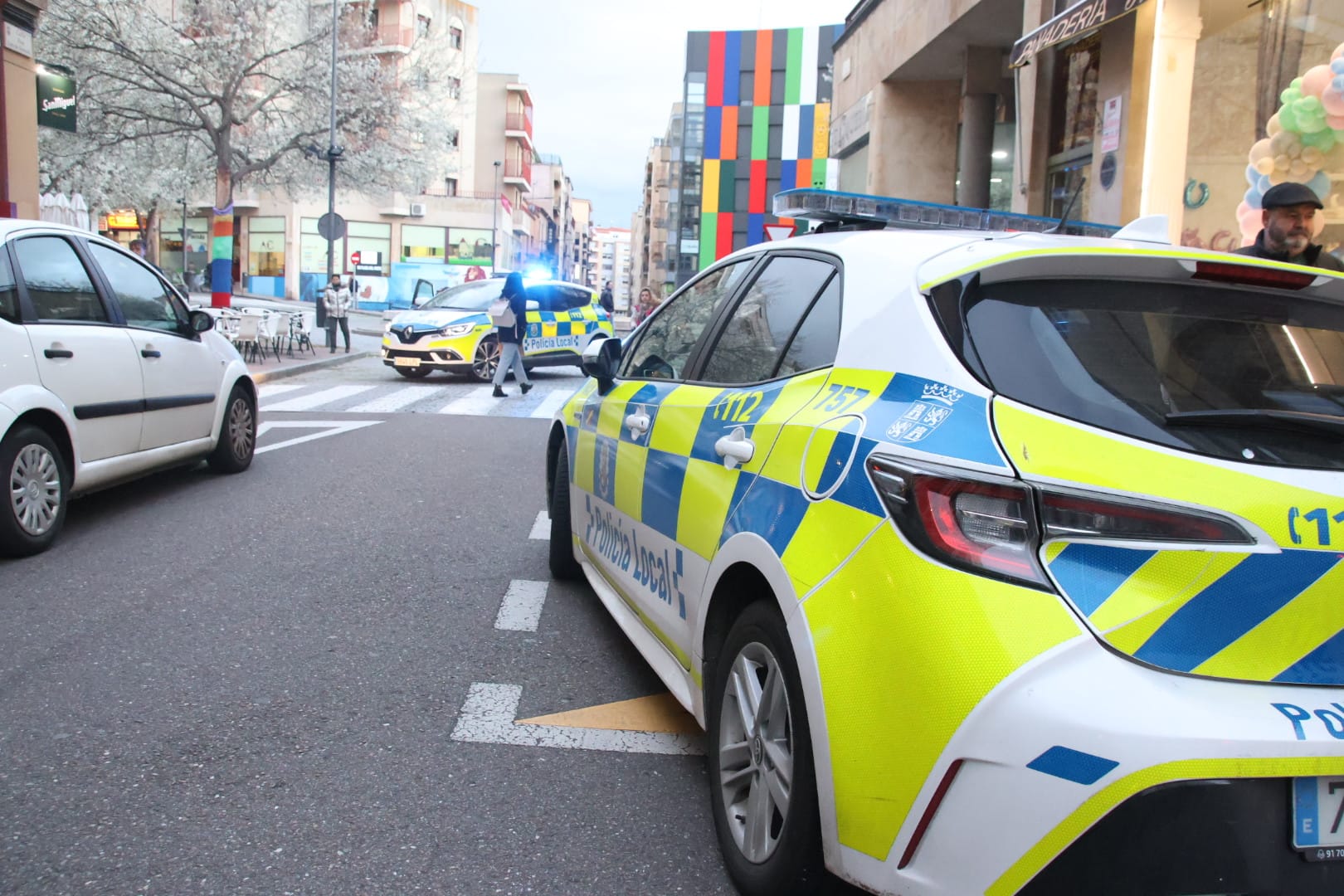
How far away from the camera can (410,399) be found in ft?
45.8

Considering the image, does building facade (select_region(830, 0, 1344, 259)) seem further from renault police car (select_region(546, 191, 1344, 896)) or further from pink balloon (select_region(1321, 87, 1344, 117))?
renault police car (select_region(546, 191, 1344, 896))

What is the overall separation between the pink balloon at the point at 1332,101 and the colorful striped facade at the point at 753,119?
52155mm

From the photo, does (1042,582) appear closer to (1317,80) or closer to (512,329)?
(1317,80)

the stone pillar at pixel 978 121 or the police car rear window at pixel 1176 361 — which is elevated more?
the stone pillar at pixel 978 121

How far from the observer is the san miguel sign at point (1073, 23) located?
28.6 feet

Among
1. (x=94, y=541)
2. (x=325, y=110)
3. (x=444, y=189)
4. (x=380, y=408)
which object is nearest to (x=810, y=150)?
(x=444, y=189)

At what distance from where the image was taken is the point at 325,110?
26.3 meters

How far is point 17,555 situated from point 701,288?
374 centimetres

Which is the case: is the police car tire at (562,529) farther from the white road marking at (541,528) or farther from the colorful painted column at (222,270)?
the colorful painted column at (222,270)

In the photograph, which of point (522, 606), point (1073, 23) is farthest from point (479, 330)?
point (522, 606)

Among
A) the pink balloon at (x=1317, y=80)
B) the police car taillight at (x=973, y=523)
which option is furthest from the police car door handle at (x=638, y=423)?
the pink balloon at (x=1317, y=80)

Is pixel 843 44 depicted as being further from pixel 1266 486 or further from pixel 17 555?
pixel 1266 486

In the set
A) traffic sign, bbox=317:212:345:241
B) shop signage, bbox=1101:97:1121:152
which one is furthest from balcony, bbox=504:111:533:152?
shop signage, bbox=1101:97:1121:152

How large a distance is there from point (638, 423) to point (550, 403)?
10.7m
